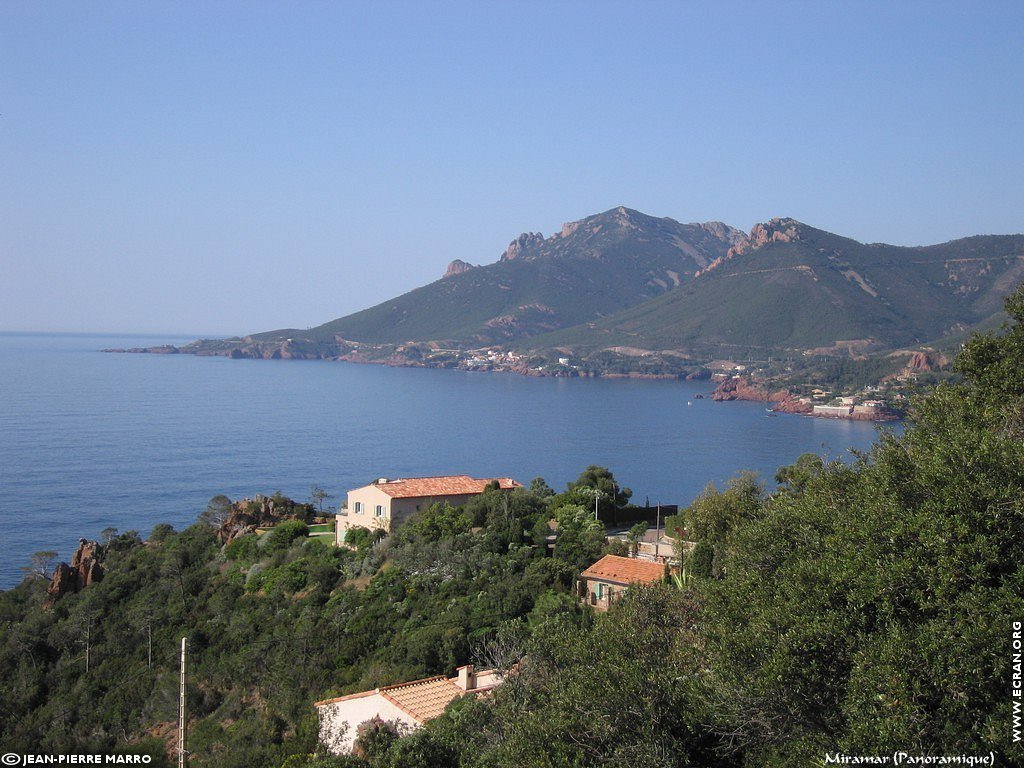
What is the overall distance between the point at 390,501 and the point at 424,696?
12683 millimetres

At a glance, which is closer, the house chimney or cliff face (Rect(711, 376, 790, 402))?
the house chimney

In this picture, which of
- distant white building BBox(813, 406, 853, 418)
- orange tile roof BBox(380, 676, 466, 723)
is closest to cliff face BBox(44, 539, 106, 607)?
orange tile roof BBox(380, 676, 466, 723)

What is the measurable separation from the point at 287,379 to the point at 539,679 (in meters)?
116

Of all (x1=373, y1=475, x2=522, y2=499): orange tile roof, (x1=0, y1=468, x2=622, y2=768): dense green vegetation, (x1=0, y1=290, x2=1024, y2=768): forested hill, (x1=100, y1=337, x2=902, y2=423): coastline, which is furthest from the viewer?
(x1=100, y1=337, x2=902, y2=423): coastline

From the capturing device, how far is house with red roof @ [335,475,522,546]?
1000 inches

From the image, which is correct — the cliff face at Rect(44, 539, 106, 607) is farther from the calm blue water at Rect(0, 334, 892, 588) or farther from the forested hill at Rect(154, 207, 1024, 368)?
the forested hill at Rect(154, 207, 1024, 368)

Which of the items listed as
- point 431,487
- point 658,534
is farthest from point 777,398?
point 658,534

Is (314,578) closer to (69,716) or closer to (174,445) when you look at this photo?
(69,716)

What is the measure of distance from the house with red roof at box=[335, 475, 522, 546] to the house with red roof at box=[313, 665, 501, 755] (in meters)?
11.8

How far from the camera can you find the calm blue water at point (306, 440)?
136ft

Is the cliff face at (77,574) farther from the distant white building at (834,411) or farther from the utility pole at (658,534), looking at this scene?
the distant white building at (834,411)

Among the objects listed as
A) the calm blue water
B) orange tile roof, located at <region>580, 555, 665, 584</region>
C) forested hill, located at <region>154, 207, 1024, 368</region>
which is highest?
forested hill, located at <region>154, 207, 1024, 368</region>

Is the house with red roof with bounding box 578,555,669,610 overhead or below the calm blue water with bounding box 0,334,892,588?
overhead

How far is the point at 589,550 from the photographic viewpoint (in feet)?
66.7
